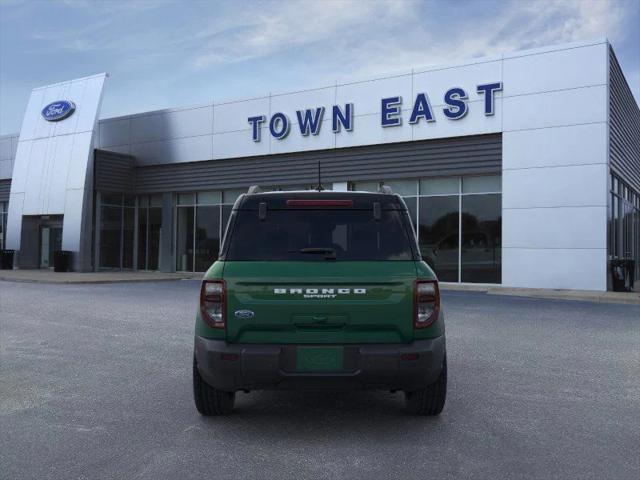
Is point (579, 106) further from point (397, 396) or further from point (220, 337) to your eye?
point (220, 337)

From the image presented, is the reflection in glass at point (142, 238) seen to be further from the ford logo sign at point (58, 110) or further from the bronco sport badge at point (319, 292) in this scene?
the bronco sport badge at point (319, 292)

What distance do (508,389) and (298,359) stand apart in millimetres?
2733

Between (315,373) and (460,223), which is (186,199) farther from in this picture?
(315,373)

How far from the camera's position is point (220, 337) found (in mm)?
4406

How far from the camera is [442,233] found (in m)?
20.2

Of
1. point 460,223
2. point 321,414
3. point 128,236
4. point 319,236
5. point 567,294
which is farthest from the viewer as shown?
point 128,236

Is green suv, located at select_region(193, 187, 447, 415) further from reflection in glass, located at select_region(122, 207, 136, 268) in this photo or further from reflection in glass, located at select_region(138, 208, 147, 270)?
reflection in glass, located at select_region(122, 207, 136, 268)

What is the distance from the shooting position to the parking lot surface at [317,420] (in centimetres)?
392

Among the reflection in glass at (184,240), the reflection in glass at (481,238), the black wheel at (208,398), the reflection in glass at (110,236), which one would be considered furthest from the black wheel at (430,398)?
the reflection in glass at (110,236)

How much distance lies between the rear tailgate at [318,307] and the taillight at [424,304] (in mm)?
50

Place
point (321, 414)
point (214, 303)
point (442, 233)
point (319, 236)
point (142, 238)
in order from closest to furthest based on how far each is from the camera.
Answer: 1. point (214, 303)
2. point (319, 236)
3. point (321, 414)
4. point (442, 233)
5. point (142, 238)

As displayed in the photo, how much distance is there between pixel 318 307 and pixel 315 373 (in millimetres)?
477

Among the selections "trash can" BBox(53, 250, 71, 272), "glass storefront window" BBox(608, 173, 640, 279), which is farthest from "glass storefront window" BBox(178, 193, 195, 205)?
"glass storefront window" BBox(608, 173, 640, 279)

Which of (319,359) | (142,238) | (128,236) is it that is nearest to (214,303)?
(319,359)
